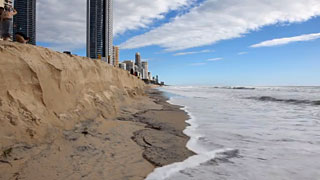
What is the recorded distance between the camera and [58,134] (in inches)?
155

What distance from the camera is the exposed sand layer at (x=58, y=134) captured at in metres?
3.08

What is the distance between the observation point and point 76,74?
568 centimetres

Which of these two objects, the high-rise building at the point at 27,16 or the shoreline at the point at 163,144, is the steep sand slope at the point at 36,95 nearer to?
the shoreline at the point at 163,144

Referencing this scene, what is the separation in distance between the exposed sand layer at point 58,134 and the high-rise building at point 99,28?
150 feet

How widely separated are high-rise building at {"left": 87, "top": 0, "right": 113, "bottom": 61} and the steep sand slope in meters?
45.6

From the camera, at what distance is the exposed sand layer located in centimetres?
308

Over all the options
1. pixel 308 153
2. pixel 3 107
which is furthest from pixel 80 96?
pixel 308 153

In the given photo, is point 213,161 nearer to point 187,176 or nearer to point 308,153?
point 187,176

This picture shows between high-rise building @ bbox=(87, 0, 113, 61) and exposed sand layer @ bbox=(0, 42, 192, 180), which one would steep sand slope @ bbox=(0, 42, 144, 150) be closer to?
exposed sand layer @ bbox=(0, 42, 192, 180)

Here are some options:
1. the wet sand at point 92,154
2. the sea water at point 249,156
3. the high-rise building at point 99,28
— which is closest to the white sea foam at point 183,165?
the sea water at point 249,156

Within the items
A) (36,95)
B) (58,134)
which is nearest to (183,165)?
(58,134)

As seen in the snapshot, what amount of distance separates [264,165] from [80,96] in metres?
4.10

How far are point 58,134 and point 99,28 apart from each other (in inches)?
2061

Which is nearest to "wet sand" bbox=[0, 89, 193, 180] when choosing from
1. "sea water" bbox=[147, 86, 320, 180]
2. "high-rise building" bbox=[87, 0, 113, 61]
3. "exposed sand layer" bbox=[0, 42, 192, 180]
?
"exposed sand layer" bbox=[0, 42, 192, 180]
